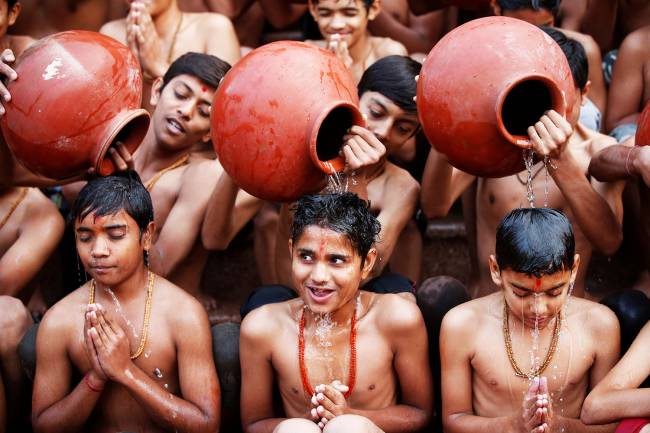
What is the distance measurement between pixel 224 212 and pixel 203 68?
586 mm

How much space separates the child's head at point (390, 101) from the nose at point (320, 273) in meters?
0.72

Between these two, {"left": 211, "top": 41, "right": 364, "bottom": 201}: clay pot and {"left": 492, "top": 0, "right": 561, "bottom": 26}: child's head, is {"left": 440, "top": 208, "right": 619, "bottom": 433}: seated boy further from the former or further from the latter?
{"left": 492, "top": 0, "right": 561, "bottom": 26}: child's head

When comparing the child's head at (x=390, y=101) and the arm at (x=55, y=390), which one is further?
the child's head at (x=390, y=101)

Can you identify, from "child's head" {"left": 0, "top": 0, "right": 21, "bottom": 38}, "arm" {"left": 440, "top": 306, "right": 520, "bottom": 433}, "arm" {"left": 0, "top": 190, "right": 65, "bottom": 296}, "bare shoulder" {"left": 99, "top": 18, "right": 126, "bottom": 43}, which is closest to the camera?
"arm" {"left": 440, "top": 306, "right": 520, "bottom": 433}

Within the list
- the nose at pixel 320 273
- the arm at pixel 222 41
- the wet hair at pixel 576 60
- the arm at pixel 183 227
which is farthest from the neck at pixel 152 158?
the wet hair at pixel 576 60

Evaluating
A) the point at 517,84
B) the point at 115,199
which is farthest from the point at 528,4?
the point at 115,199

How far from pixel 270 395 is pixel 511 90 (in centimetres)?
120

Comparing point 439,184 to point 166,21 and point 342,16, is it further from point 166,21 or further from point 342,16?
point 166,21

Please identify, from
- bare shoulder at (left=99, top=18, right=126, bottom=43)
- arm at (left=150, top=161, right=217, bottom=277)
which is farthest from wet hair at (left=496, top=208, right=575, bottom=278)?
bare shoulder at (left=99, top=18, right=126, bottom=43)

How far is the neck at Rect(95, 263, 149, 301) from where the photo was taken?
10.9 ft

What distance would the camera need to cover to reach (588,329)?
10.5 ft

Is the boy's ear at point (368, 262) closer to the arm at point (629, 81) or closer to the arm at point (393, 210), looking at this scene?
the arm at point (393, 210)

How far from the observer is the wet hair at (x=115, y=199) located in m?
3.25

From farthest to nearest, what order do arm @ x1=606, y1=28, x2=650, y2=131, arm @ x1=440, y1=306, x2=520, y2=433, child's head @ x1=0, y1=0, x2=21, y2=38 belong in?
arm @ x1=606, y1=28, x2=650, y2=131 < child's head @ x1=0, y1=0, x2=21, y2=38 < arm @ x1=440, y1=306, x2=520, y2=433
